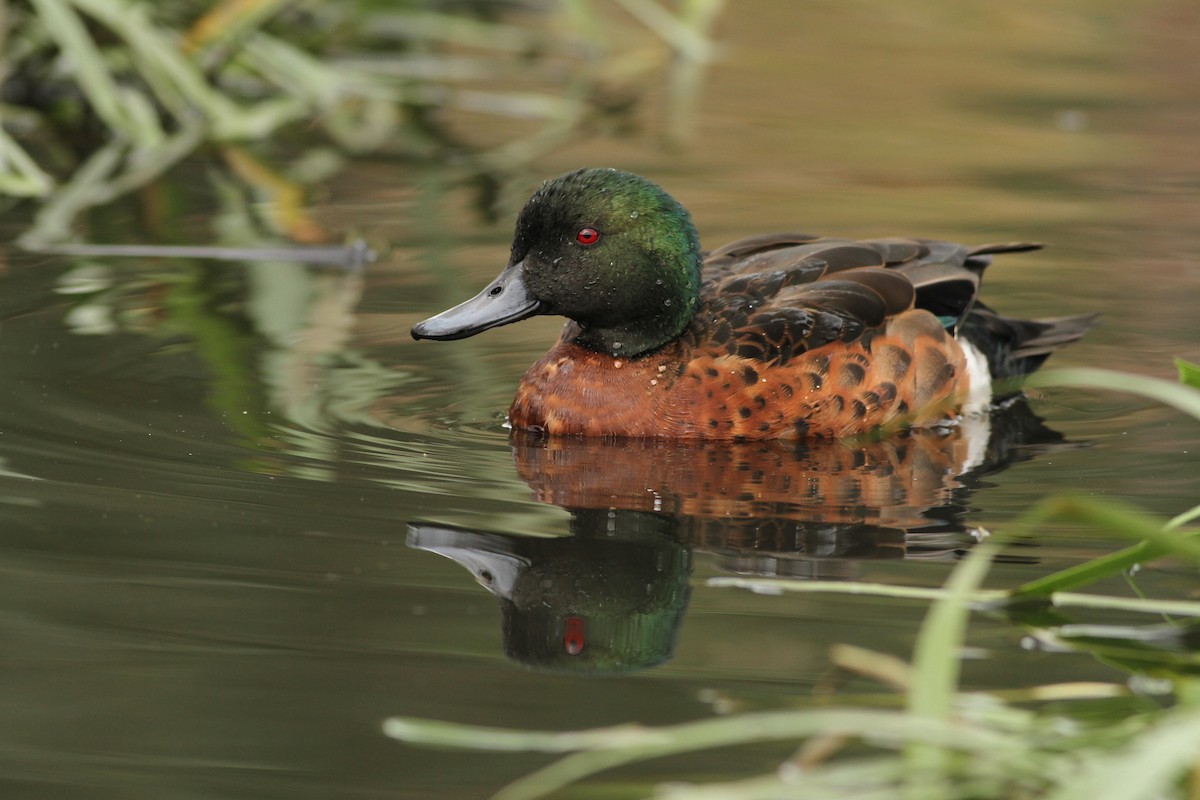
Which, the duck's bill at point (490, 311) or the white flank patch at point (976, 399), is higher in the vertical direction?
the duck's bill at point (490, 311)

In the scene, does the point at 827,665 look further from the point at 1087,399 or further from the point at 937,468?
the point at 1087,399

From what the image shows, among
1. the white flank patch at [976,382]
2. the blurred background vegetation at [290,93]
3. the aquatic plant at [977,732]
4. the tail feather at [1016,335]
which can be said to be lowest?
the aquatic plant at [977,732]

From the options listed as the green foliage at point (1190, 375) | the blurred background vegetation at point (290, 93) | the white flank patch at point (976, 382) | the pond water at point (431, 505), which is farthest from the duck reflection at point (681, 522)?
the blurred background vegetation at point (290, 93)

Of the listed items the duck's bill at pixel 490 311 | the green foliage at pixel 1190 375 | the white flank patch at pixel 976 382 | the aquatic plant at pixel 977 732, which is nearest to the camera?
the aquatic plant at pixel 977 732

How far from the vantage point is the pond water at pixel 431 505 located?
136 inches

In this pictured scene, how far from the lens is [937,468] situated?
5.59 meters

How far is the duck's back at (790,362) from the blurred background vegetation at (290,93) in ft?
10.7

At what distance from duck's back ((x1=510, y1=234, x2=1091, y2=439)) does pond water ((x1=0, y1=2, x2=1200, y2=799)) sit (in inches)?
5.6

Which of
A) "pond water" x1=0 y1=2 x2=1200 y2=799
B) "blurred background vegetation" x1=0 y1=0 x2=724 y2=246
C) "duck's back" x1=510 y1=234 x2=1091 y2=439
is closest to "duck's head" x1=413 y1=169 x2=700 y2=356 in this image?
"duck's back" x1=510 y1=234 x2=1091 y2=439

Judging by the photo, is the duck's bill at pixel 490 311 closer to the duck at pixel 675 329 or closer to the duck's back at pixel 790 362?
the duck at pixel 675 329

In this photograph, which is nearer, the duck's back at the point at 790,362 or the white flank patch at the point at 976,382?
the duck's back at the point at 790,362

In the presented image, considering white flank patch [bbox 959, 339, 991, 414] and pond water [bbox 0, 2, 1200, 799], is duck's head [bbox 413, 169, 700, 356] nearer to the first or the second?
pond water [bbox 0, 2, 1200, 799]

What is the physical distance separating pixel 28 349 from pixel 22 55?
4561 mm

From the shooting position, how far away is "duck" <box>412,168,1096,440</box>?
228 inches
